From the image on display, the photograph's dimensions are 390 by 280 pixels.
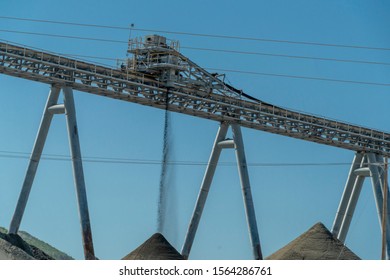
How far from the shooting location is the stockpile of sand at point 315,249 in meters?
53.7

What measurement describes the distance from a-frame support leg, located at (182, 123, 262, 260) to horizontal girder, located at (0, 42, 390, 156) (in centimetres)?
107

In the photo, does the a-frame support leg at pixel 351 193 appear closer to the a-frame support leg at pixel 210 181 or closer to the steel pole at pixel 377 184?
the steel pole at pixel 377 184

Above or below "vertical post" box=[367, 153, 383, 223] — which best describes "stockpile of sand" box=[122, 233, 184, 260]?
below

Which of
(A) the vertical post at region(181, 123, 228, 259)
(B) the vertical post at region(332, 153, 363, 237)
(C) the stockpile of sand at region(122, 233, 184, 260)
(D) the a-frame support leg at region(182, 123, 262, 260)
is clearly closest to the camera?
(C) the stockpile of sand at region(122, 233, 184, 260)

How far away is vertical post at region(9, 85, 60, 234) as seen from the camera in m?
51.6

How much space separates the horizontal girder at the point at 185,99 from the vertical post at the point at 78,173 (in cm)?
105

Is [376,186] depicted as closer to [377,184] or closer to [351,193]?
[377,184]

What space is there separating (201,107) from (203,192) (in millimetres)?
5137

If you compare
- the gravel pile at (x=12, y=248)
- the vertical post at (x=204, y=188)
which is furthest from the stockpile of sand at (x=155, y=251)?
the vertical post at (x=204, y=188)

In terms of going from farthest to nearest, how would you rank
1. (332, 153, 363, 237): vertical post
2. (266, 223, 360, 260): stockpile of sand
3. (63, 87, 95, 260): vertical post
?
(332, 153, 363, 237): vertical post
(266, 223, 360, 260): stockpile of sand
(63, 87, 95, 260): vertical post

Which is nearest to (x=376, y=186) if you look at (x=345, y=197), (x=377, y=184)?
(x=377, y=184)

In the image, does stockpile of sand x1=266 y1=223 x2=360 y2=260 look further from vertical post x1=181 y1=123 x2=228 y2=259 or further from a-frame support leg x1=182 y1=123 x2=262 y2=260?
vertical post x1=181 y1=123 x2=228 y2=259

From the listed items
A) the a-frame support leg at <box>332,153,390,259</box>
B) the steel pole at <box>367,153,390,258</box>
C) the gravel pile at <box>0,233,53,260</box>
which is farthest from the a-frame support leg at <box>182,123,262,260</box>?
the gravel pile at <box>0,233,53,260</box>
